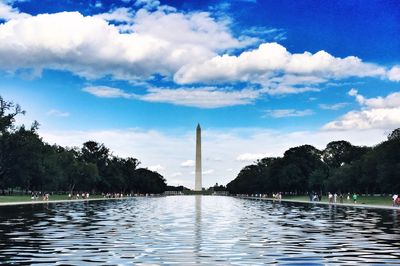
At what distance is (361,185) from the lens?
15325 cm

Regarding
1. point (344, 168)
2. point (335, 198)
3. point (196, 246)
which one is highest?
point (344, 168)

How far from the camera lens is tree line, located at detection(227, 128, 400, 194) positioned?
380 ft

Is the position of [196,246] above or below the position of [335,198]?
below

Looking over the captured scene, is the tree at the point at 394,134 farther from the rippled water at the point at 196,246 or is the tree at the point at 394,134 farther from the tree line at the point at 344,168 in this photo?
the rippled water at the point at 196,246

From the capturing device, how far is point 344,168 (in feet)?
505

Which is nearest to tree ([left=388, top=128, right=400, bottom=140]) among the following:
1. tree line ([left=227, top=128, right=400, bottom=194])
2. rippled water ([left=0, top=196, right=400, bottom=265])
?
tree line ([left=227, top=128, right=400, bottom=194])

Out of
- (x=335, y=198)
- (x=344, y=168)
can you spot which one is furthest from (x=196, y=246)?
(x=344, y=168)

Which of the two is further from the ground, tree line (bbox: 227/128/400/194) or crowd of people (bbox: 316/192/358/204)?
tree line (bbox: 227/128/400/194)

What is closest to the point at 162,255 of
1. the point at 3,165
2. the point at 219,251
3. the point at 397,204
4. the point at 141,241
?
the point at 219,251

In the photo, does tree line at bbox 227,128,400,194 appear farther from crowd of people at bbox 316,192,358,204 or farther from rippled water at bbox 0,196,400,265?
rippled water at bbox 0,196,400,265

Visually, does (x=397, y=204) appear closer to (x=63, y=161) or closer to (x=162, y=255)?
(x=162, y=255)

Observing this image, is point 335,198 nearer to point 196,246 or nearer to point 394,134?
point 394,134

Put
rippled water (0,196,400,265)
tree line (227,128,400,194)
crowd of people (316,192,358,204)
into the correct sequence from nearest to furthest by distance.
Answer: rippled water (0,196,400,265), crowd of people (316,192,358,204), tree line (227,128,400,194)

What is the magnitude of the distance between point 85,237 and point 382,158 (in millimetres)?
100563
